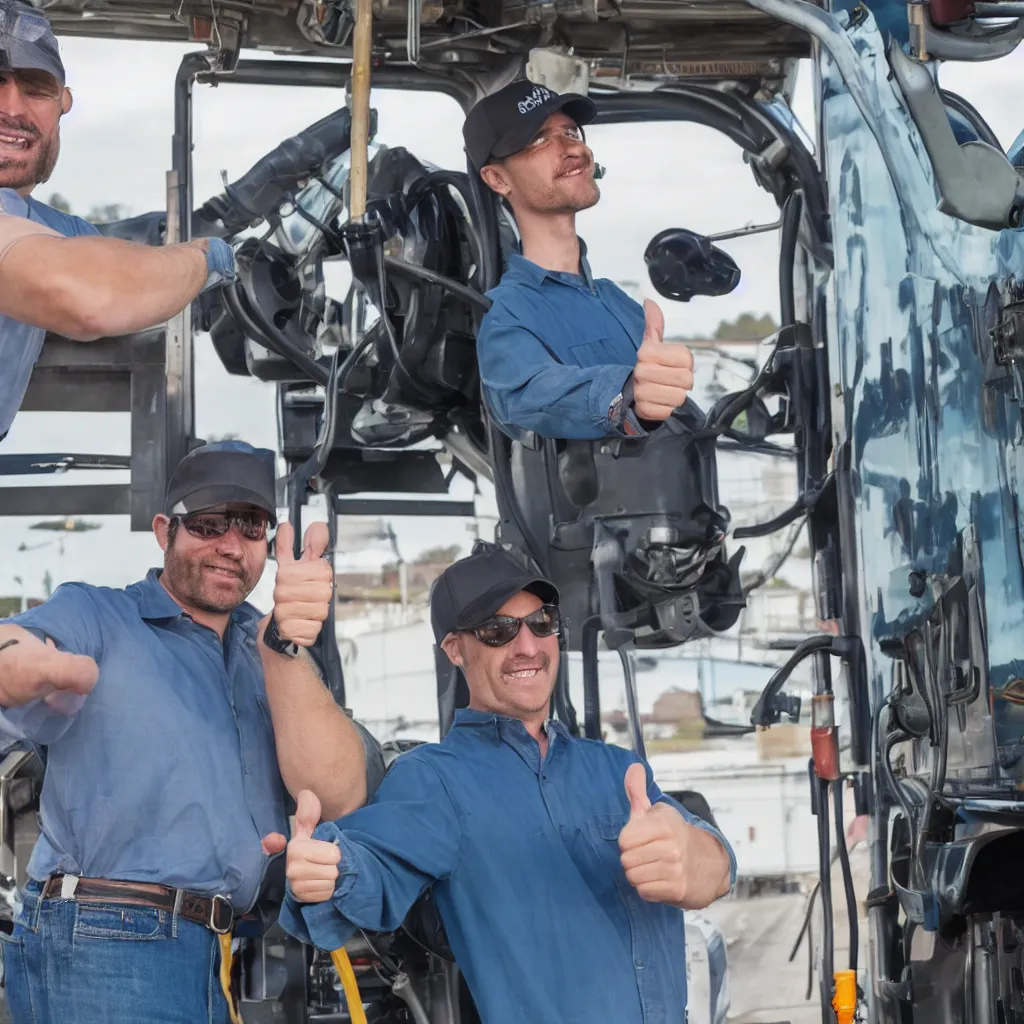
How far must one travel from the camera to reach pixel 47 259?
196 cm

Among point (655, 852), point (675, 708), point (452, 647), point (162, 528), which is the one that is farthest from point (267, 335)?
point (675, 708)

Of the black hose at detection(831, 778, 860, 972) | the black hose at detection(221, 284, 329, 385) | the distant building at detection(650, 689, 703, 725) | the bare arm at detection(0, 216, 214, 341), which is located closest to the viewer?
the bare arm at detection(0, 216, 214, 341)

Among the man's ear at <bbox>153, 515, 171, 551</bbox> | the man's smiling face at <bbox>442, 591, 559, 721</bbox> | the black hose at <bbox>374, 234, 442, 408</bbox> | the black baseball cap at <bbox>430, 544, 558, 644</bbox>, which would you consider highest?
the black hose at <bbox>374, 234, 442, 408</bbox>

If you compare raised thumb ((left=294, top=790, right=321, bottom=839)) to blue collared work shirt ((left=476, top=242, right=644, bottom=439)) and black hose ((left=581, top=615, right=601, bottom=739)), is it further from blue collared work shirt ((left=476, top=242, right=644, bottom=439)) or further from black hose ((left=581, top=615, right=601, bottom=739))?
black hose ((left=581, top=615, right=601, bottom=739))

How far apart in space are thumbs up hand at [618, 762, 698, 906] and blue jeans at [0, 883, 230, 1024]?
0.82m

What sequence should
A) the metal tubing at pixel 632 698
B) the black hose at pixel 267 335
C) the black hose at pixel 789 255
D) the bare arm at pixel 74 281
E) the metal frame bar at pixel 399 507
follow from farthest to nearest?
the metal frame bar at pixel 399 507
the black hose at pixel 267 335
the black hose at pixel 789 255
the metal tubing at pixel 632 698
the bare arm at pixel 74 281

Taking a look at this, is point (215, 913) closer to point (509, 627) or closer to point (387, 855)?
point (387, 855)

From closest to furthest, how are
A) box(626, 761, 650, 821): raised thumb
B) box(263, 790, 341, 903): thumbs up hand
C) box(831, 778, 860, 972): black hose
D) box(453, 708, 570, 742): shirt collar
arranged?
box(263, 790, 341, 903): thumbs up hand → box(626, 761, 650, 821): raised thumb → box(453, 708, 570, 742): shirt collar → box(831, 778, 860, 972): black hose

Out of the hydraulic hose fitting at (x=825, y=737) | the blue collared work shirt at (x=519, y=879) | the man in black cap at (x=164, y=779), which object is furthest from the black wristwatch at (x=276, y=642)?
the hydraulic hose fitting at (x=825, y=737)

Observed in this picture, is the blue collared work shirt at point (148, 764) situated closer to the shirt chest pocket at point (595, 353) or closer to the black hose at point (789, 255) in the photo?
the shirt chest pocket at point (595, 353)

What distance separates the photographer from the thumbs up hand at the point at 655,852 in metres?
2.40

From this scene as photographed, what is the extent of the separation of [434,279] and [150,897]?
5.19ft

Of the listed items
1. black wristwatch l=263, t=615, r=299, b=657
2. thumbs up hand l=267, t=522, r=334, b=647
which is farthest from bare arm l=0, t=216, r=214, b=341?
black wristwatch l=263, t=615, r=299, b=657

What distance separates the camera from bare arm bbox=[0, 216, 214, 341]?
A: 1.96 m
